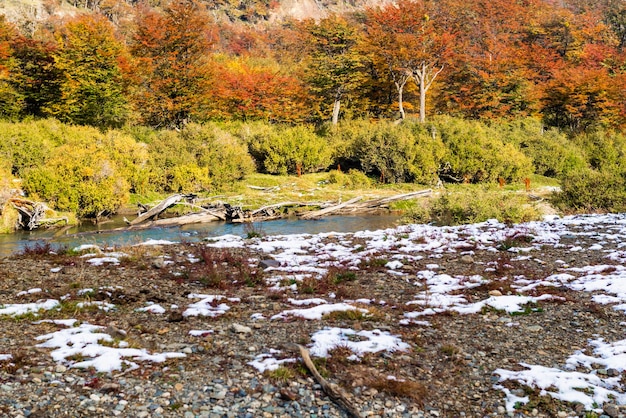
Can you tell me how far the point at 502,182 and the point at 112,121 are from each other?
3139cm

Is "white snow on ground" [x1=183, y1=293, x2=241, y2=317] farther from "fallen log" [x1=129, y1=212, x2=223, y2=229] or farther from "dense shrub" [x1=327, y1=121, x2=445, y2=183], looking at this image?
"dense shrub" [x1=327, y1=121, x2=445, y2=183]

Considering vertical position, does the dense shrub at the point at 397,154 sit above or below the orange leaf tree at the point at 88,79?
below

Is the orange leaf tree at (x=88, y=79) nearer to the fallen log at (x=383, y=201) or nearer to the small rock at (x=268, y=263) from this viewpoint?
the fallen log at (x=383, y=201)

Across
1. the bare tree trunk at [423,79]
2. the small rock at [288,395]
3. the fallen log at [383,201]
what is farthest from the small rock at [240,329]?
the bare tree trunk at [423,79]

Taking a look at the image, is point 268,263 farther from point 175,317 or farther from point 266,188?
point 266,188

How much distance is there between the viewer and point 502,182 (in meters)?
35.2

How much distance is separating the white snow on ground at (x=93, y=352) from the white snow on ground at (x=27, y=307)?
1357 mm

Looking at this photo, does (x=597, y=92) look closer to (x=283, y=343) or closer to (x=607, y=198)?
(x=607, y=198)

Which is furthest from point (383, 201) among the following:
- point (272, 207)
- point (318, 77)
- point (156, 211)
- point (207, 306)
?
point (318, 77)

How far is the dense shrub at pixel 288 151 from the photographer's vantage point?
3456 cm

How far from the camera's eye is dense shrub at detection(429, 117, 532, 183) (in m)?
35.3

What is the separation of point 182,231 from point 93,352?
563 inches

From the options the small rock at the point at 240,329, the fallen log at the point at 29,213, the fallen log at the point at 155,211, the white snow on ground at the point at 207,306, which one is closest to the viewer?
the small rock at the point at 240,329

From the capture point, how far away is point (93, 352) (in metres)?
5.87
